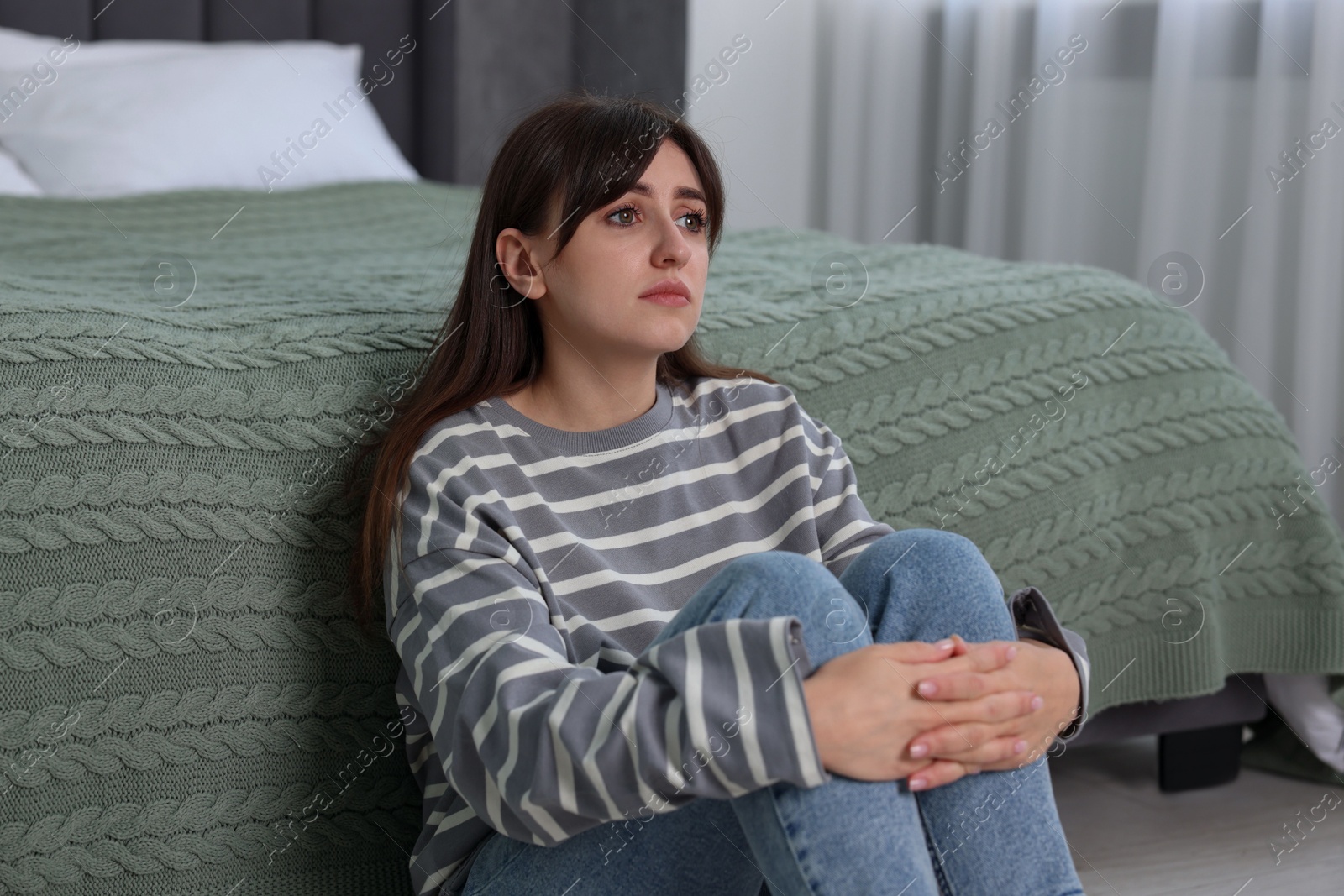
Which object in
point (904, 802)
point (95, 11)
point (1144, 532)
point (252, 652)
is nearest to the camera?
point (904, 802)

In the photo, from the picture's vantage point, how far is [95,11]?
2.64 meters

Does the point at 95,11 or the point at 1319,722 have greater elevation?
the point at 95,11

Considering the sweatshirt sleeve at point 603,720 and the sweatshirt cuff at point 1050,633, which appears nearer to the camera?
the sweatshirt sleeve at point 603,720

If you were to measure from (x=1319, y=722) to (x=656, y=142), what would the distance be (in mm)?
1037

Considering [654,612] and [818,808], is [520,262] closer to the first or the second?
[654,612]

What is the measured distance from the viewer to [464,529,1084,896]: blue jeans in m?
0.74

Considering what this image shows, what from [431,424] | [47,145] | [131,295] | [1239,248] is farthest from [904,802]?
[47,145]

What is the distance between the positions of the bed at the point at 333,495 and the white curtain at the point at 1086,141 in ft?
2.41

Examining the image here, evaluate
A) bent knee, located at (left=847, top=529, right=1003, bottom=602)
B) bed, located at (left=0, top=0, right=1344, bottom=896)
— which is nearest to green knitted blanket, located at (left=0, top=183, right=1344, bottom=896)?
bed, located at (left=0, top=0, right=1344, bottom=896)

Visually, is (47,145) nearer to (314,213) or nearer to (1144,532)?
(314,213)

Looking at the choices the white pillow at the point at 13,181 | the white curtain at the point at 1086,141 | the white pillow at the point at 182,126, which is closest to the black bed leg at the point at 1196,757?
the white curtain at the point at 1086,141

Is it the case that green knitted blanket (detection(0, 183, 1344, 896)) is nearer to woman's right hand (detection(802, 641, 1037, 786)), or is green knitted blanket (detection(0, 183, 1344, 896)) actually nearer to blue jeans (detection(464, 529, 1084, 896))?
blue jeans (detection(464, 529, 1084, 896))

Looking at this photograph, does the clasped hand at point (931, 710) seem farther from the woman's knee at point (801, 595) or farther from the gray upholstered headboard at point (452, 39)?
the gray upholstered headboard at point (452, 39)

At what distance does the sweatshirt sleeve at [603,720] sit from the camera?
2.34ft
